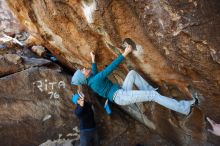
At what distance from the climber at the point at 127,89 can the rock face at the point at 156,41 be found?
0.23m

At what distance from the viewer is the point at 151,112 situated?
28.3ft

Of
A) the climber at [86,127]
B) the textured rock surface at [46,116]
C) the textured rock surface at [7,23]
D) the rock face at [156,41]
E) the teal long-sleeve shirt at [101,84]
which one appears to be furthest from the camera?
the textured rock surface at [7,23]

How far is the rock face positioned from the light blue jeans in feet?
0.67

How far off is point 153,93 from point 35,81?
13.1 ft

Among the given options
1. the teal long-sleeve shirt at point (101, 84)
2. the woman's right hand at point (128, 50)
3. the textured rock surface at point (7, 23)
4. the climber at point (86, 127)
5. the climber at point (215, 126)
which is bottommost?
the climber at point (215, 126)

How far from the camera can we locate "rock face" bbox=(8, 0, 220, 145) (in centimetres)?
521

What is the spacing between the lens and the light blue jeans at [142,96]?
22.0 ft

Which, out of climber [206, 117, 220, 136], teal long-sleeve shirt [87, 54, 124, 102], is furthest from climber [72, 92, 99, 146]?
climber [206, 117, 220, 136]

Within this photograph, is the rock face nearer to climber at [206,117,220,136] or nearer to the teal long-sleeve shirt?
climber at [206,117,220,136]

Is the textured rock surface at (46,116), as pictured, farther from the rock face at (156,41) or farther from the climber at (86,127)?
the climber at (86,127)

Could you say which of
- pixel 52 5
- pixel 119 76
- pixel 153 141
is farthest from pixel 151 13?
pixel 153 141

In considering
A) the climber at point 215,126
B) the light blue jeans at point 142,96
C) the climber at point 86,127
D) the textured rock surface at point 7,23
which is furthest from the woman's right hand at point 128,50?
the textured rock surface at point 7,23

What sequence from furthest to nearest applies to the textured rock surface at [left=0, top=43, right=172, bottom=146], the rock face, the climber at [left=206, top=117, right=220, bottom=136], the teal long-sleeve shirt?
the textured rock surface at [left=0, top=43, right=172, bottom=146] < the teal long-sleeve shirt < the climber at [left=206, top=117, right=220, bottom=136] < the rock face

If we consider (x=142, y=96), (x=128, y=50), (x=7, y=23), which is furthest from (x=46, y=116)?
(x=7, y=23)
